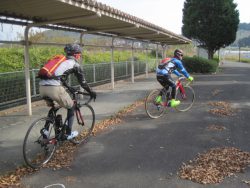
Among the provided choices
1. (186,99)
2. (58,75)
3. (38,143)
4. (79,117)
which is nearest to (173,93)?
(186,99)

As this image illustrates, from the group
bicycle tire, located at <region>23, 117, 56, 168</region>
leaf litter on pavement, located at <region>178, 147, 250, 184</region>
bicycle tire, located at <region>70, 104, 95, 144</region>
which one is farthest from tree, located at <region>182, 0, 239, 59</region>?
bicycle tire, located at <region>23, 117, 56, 168</region>

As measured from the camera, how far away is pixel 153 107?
891cm

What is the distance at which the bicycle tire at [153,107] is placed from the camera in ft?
28.6

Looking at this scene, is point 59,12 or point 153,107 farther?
point 153,107

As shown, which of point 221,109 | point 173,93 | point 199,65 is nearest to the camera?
point 173,93

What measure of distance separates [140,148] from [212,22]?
27961mm

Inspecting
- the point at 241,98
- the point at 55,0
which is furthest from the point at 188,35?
the point at 55,0

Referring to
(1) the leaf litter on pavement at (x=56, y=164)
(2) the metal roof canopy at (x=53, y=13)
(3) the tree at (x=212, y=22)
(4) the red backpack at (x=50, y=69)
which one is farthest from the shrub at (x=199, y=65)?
(4) the red backpack at (x=50, y=69)

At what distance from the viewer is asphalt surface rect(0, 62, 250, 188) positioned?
15.4ft

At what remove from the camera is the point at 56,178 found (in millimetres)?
4801

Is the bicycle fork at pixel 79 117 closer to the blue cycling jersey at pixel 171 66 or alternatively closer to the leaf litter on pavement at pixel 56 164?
the leaf litter on pavement at pixel 56 164

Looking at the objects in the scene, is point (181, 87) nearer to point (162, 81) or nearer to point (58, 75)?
point (162, 81)

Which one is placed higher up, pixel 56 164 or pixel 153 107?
pixel 153 107

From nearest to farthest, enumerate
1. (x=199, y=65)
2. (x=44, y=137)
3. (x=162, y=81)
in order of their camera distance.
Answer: (x=44, y=137) → (x=162, y=81) → (x=199, y=65)
